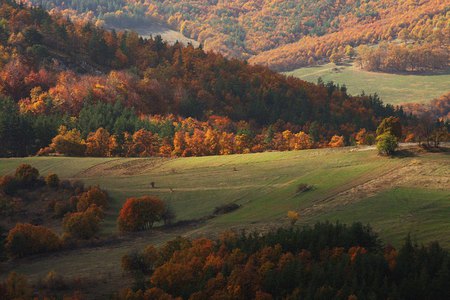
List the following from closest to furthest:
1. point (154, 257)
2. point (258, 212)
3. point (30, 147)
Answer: point (154, 257)
point (258, 212)
point (30, 147)

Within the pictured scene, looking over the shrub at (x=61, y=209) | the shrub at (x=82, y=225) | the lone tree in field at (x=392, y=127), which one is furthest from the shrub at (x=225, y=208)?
the lone tree in field at (x=392, y=127)

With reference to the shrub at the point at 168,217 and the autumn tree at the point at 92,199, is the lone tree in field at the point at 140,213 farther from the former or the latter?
the autumn tree at the point at 92,199

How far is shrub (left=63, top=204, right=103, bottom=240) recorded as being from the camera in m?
106

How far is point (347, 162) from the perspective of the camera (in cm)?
Answer: 12294

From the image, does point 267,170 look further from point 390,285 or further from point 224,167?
point 390,285

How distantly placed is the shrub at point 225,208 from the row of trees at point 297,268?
866 inches

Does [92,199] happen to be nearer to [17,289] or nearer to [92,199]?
[92,199]

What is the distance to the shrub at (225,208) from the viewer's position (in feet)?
362

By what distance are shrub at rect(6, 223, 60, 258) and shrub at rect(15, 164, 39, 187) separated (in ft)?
109

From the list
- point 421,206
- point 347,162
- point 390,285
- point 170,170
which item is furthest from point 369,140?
point 390,285

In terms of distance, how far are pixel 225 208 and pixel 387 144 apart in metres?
33.1

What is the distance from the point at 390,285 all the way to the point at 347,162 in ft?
175

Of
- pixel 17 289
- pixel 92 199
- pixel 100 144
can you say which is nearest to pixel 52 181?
pixel 92 199

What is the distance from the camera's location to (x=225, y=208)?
110812 mm
